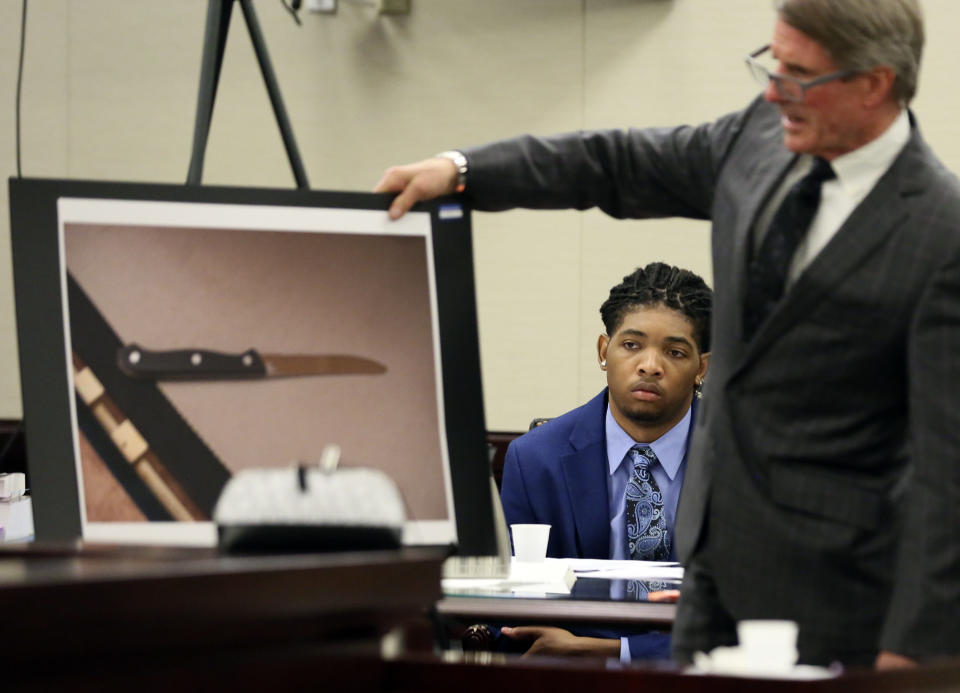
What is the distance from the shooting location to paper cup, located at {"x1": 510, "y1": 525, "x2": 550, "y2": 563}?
6.93 ft

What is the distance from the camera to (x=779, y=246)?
1496 millimetres

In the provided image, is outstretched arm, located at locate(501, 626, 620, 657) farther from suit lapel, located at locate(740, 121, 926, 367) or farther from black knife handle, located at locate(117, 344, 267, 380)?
black knife handle, located at locate(117, 344, 267, 380)

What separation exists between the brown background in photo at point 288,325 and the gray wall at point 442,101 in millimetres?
2724

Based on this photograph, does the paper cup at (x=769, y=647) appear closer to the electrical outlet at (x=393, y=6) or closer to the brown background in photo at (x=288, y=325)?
the brown background in photo at (x=288, y=325)

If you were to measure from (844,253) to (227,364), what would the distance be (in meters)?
0.74

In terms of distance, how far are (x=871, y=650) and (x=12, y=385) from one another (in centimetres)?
345

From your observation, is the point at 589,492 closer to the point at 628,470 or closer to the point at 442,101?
the point at 628,470

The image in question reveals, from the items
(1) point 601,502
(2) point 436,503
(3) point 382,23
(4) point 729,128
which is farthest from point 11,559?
(3) point 382,23

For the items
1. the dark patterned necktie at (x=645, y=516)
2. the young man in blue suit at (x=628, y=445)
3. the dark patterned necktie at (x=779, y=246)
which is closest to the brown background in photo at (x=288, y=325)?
the dark patterned necktie at (x=779, y=246)

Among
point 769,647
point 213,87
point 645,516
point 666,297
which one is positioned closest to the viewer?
point 769,647

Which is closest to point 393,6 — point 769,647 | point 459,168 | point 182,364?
point 459,168

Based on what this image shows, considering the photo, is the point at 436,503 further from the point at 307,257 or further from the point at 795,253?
the point at 795,253

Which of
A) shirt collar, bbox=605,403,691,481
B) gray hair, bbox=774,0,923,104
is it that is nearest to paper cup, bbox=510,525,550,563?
shirt collar, bbox=605,403,691,481

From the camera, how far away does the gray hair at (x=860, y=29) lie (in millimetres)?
1440
